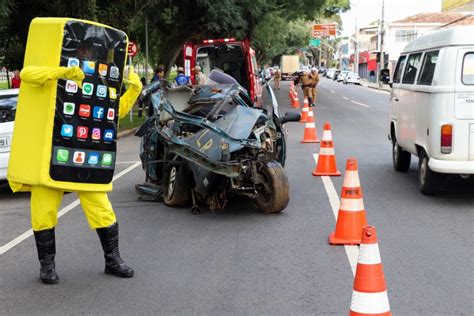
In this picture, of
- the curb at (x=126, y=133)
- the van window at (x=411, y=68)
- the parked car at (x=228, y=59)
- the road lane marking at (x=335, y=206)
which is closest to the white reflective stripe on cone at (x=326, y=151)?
the road lane marking at (x=335, y=206)

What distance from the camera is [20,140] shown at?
507 centimetres

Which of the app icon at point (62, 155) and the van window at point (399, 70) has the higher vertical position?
the van window at point (399, 70)

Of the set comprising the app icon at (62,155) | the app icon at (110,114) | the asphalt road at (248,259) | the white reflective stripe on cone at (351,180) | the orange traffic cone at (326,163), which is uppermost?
the app icon at (110,114)

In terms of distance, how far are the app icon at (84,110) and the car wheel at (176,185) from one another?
3.09 meters

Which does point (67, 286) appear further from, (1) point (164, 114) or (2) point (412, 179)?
(2) point (412, 179)

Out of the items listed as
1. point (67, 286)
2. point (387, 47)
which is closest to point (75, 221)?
point (67, 286)

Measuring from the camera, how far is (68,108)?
5.01 metres

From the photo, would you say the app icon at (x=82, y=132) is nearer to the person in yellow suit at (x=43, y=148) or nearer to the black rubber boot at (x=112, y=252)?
the person in yellow suit at (x=43, y=148)

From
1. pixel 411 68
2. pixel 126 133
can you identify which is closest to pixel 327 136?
pixel 411 68

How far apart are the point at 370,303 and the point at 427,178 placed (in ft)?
17.6

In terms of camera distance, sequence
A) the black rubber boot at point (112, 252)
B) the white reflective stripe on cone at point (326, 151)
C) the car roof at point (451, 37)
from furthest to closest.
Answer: the white reflective stripe on cone at point (326, 151)
the car roof at point (451, 37)
the black rubber boot at point (112, 252)

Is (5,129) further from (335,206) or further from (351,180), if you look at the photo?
(351,180)

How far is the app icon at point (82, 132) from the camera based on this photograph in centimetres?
508

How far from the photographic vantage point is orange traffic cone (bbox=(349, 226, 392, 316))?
3510mm
